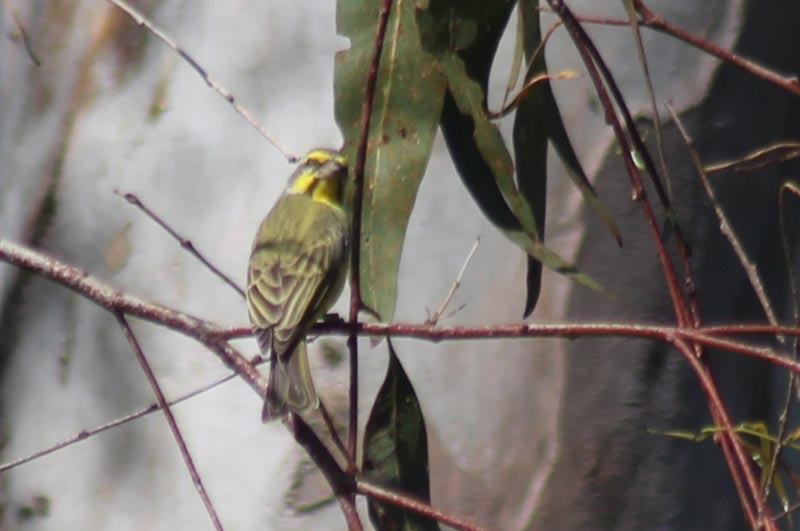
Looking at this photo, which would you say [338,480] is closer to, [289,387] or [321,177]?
[289,387]

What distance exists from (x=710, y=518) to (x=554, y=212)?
591mm

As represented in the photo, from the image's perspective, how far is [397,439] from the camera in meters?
1.54

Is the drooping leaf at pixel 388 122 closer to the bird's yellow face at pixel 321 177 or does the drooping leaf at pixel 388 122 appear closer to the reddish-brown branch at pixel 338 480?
the reddish-brown branch at pixel 338 480

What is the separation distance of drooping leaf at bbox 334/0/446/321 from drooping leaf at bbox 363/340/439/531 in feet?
0.37

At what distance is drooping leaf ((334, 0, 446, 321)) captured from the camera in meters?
1.49

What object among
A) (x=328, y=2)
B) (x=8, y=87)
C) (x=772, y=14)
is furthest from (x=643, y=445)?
(x=8, y=87)

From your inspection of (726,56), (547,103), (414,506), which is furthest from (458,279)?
(414,506)

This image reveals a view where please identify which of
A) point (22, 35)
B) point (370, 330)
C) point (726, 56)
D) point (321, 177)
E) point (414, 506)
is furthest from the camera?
Result: point (22, 35)

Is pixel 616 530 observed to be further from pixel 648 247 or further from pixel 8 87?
pixel 8 87

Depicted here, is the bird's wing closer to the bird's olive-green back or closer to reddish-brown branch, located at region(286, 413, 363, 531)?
the bird's olive-green back

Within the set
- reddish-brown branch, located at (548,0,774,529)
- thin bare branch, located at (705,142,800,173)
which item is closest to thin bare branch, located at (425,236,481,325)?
thin bare branch, located at (705,142,800,173)

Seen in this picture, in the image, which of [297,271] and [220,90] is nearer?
[220,90]

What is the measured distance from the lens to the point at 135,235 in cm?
235

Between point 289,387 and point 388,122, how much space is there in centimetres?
35
